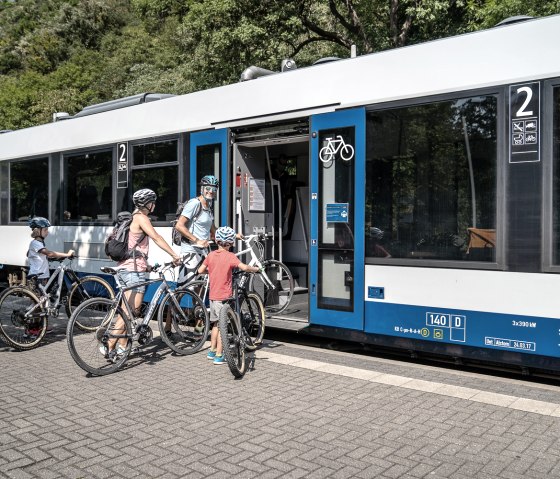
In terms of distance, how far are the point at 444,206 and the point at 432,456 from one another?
2.82m

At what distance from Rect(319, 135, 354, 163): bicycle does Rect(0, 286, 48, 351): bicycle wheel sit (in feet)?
12.9

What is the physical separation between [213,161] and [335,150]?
213cm

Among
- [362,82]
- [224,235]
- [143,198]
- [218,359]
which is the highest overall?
A: [362,82]

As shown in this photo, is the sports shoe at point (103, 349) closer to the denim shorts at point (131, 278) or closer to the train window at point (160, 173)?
the denim shorts at point (131, 278)

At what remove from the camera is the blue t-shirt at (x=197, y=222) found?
770cm

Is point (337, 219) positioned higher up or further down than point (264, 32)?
further down

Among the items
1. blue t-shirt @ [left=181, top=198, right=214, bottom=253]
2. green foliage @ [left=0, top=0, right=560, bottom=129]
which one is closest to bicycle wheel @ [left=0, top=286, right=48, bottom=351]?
blue t-shirt @ [left=181, top=198, right=214, bottom=253]

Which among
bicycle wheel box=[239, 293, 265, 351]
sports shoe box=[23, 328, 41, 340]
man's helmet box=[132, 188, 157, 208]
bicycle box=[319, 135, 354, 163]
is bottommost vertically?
sports shoe box=[23, 328, 41, 340]

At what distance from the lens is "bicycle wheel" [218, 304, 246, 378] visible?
6.08 metres

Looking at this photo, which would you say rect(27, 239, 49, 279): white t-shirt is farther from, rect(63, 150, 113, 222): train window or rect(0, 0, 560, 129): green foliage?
rect(0, 0, 560, 129): green foliage

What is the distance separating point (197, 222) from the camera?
781 cm

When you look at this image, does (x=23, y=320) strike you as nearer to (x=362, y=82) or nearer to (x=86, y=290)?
(x=86, y=290)

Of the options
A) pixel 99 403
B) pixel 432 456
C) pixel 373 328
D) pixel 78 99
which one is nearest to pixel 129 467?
pixel 99 403

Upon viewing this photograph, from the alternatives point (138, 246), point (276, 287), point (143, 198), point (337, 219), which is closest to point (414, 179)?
point (337, 219)
